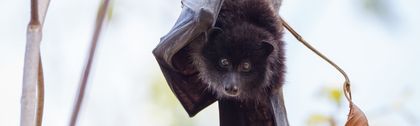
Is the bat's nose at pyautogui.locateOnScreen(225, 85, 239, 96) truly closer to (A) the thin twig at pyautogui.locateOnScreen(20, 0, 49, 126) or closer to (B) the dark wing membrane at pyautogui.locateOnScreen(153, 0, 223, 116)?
(B) the dark wing membrane at pyautogui.locateOnScreen(153, 0, 223, 116)

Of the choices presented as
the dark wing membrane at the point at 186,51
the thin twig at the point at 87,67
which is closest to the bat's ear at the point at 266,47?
the dark wing membrane at the point at 186,51

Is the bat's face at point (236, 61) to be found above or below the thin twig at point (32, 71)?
below

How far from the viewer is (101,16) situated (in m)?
2.53

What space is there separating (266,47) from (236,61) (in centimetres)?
31

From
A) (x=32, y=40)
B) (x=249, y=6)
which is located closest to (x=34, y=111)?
(x=32, y=40)

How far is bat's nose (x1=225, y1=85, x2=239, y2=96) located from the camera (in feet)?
14.4

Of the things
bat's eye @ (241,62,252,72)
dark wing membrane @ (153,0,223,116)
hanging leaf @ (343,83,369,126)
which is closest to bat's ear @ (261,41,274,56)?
bat's eye @ (241,62,252,72)

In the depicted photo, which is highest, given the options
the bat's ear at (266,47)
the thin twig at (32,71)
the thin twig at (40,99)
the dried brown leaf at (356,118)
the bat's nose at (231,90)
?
the thin twig at (32,71)

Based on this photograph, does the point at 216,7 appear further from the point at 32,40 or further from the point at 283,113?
the point at 32,40

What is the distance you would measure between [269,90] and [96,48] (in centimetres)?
249

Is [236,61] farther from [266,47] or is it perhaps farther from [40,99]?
[40,99]

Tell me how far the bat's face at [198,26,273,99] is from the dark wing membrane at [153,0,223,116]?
0.38 ft

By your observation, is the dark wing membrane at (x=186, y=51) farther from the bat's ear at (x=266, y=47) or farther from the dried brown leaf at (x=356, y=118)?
the dried brown leaf at (x=356, y=118)

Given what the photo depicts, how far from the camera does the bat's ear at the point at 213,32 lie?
173 inches
